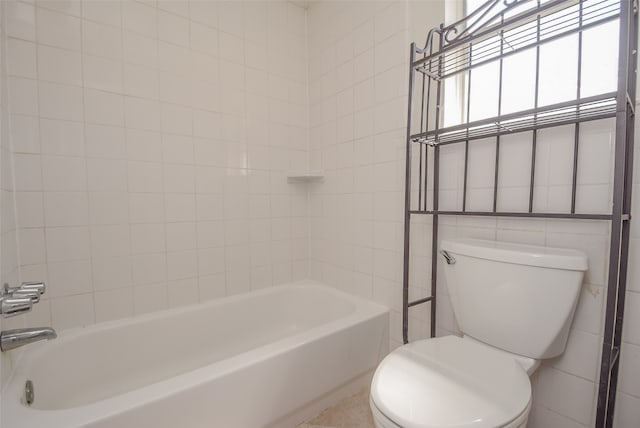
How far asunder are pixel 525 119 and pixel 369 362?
126 cm

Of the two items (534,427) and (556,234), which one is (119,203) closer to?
(556,234)

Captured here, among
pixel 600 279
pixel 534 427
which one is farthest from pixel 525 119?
pixel 534 427

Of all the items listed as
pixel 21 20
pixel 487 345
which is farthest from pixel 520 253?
pixel 21 20

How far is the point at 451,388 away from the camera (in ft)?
2.43

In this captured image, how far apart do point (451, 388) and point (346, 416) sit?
74 cm

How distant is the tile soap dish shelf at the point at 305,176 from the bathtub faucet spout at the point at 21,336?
4.38 feet

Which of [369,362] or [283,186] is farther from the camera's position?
[283,186]

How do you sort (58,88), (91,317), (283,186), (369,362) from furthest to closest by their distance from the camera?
(283,186), (369,362), (91,317), (58,88)

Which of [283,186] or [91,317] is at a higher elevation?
[283,186]

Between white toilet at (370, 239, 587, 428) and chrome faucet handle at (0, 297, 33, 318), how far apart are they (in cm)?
93

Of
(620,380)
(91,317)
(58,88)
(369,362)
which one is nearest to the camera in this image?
(620,380)

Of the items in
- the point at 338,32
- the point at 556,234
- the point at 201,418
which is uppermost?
the point at 338,32

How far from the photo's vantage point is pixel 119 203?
1332 mm

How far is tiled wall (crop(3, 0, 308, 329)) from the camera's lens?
1.17m
